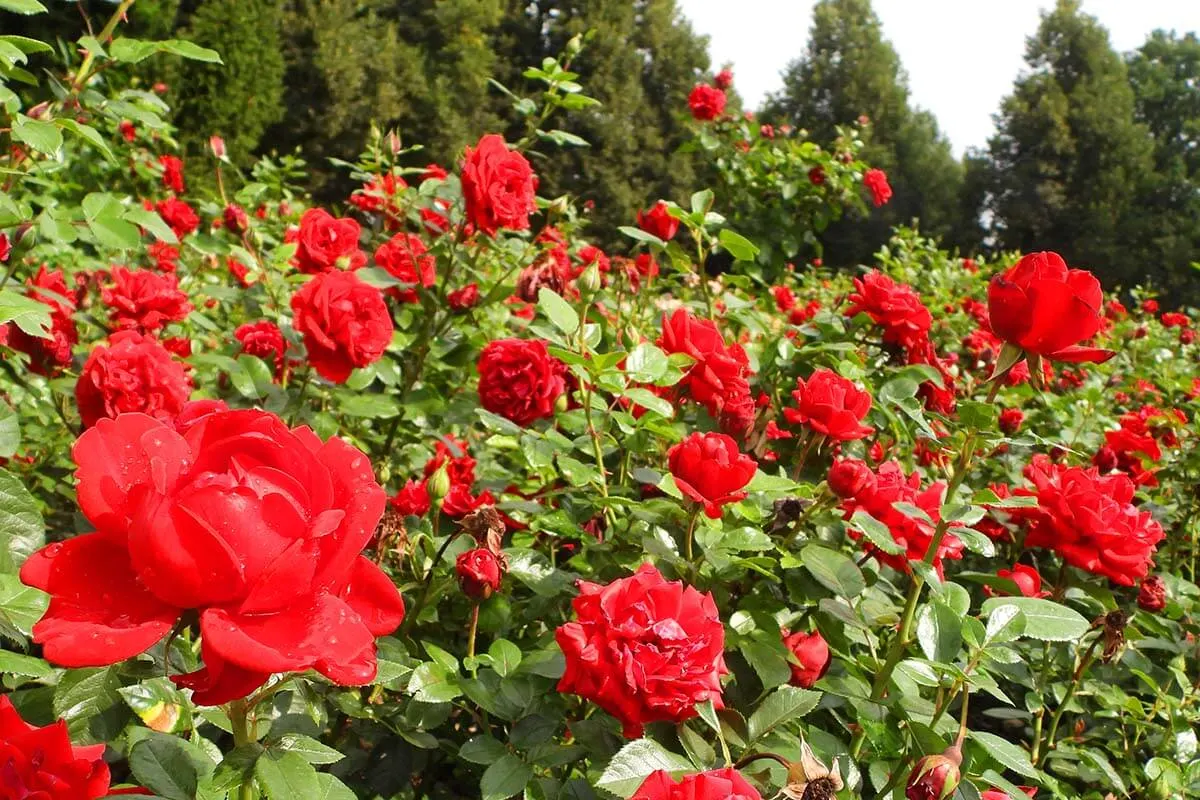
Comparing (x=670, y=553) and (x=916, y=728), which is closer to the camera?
(x=916, y=728)

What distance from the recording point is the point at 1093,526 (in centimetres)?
113

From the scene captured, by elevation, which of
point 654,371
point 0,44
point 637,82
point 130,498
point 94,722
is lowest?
point 94,722

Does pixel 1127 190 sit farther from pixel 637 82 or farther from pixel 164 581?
pixel 164 581

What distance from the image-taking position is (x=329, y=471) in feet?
1.71

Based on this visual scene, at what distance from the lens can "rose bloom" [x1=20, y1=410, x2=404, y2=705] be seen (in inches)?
17.4

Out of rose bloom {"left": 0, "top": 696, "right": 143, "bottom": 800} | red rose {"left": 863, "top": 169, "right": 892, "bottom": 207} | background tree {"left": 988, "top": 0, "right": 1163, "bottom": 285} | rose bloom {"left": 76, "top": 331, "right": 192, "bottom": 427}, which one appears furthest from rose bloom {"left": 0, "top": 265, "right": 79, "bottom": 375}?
background tree {"left": 988, "top": 0, "right": 1163, "bottom": 285}

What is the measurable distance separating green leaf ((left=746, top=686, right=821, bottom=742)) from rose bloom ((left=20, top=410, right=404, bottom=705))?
1.39 feet

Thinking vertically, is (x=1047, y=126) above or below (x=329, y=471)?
above

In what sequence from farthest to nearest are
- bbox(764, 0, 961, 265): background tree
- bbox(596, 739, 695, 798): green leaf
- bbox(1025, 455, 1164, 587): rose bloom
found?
bbox(764, 0, 961, 265): background tree < bbox(1025, 455, 1164, 587): rose bloom < bbox(596, 739, 695, 798): green leaf

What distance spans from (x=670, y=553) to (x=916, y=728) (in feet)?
0.97

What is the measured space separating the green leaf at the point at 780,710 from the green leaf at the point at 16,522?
66 centimetres

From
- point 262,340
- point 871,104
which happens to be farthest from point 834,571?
point 871,104

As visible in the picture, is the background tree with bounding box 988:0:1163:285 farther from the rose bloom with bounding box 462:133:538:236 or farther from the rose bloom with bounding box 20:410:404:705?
the rose bloom with bounding box 20:410:404:705

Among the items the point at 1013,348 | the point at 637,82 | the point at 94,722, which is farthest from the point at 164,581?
the point at 637,82
